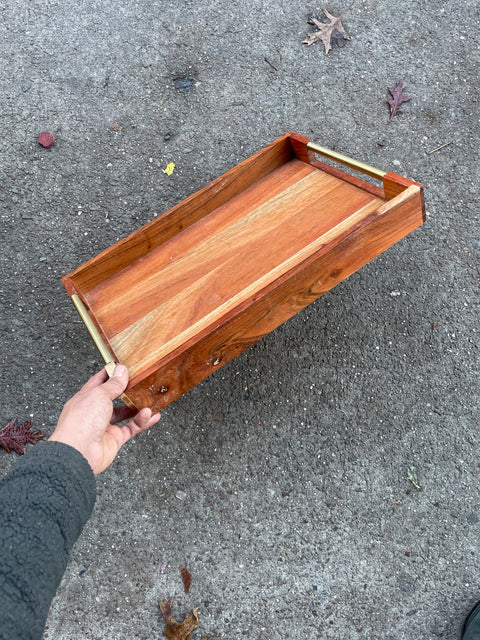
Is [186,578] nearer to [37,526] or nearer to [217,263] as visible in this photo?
[37,526]

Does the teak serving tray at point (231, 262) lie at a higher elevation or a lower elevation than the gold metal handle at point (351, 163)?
lower

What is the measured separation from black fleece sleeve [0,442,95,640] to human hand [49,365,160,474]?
12 centimetres

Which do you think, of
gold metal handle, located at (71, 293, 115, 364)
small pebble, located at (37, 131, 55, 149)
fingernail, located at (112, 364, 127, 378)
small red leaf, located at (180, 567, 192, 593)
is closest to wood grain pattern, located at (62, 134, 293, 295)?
gold metal handle, located at (71, 293, 115, 364)

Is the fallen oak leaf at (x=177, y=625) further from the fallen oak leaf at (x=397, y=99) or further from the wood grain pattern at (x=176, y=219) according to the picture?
the fallen oak leaf at (x=397, y=99)

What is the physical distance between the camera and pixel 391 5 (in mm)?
2918

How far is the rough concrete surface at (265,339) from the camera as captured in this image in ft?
7.29

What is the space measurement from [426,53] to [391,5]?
0.36m

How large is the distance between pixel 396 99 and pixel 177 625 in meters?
2.72

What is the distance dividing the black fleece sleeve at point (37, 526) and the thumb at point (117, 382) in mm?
221

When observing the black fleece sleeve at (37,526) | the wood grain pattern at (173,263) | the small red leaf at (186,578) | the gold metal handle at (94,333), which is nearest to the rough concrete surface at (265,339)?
the small red leaf at (186,578)

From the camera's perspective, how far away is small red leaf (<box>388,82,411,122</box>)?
8.93ft

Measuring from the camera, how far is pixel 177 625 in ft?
7.09

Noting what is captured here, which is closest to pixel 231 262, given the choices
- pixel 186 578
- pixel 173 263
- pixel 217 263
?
pixel 217 263

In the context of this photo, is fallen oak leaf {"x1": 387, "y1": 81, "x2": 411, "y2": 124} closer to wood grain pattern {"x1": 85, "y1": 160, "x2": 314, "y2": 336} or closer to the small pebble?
wood grain pattern {"x1": 85, "y1": 160, "x2": 314, "y2": 336}
